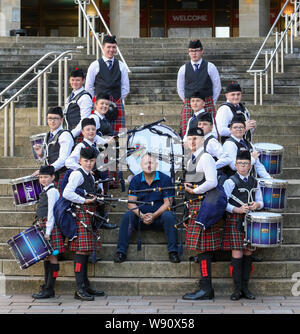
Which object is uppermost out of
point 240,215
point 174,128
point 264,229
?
point 174,128

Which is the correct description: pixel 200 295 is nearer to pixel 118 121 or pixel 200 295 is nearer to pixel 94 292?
pixel 94 292

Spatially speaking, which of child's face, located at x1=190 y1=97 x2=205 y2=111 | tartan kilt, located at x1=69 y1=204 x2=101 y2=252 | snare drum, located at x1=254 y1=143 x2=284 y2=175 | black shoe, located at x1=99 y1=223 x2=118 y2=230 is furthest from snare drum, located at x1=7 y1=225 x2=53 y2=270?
snare drum, located at x1=254 y1=143 x2=284 y2=175

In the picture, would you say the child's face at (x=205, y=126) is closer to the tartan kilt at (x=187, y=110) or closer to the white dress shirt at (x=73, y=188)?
the tartan kilt at (x=187, y=110)

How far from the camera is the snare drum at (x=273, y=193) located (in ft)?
29.3

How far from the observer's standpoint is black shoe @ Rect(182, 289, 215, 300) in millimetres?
8719

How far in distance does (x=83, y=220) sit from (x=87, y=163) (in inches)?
25.8

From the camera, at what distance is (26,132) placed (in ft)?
42.2

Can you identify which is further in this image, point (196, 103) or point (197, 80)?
point (197, 80)

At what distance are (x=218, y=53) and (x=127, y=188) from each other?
7.94 metres

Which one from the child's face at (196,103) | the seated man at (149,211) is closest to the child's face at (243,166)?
the seated man at (149,211)

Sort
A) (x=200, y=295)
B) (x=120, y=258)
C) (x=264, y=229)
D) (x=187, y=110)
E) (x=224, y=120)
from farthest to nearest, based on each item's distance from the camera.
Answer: (x=187, y=110), (x=224, y=120), (x=120, y=258), (x=200, y=295), (x=264, y=229)

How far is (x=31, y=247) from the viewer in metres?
8.83

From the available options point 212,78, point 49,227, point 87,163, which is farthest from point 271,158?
point 49,227

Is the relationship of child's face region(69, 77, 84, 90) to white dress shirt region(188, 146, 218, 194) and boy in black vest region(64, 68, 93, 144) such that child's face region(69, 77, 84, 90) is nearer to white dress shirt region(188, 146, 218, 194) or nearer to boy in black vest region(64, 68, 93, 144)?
boy in black vest region(64, 68, 93, 144)
